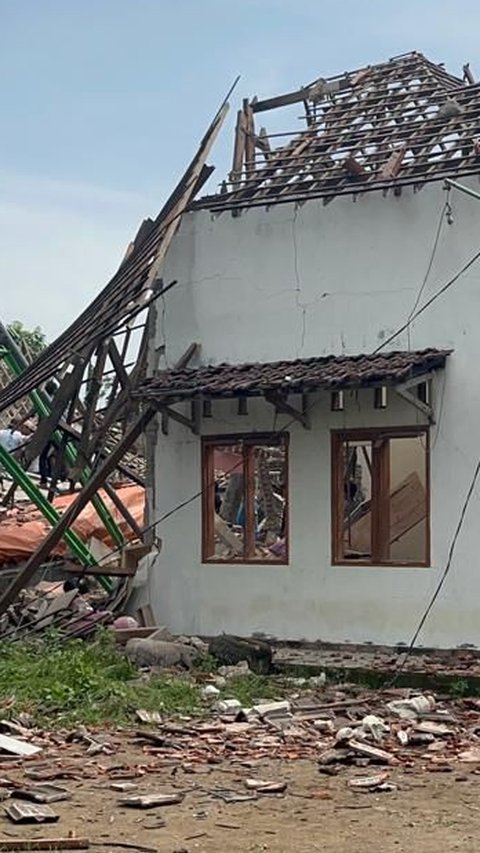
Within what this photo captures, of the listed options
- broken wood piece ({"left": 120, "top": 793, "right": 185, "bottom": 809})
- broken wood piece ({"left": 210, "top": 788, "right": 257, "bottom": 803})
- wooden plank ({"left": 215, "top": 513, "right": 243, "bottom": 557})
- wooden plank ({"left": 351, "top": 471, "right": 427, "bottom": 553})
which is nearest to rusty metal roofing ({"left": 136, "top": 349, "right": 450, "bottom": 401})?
wooden plank ({"left": 351, "top": 471, "right": 427, "bottom": 553})

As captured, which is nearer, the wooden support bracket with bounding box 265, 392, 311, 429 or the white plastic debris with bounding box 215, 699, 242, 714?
the white plastic debris with bounding box 215, 699, 242, 714

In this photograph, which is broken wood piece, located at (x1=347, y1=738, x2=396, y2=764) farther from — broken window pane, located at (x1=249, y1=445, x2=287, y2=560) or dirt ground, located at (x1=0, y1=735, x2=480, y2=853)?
broken window pane, located at (x1=249, y1=445, x2=287, y2=560)

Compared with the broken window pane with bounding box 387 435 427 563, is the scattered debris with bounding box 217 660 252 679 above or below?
below

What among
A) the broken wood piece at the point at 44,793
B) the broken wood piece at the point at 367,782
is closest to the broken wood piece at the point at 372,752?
the broken wood piece at the point at 367,782

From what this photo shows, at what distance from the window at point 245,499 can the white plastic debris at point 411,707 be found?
338 centimetres

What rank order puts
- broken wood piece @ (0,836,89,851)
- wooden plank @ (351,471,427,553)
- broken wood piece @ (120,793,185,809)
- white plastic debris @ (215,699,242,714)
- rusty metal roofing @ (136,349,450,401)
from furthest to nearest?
wooden plank @ (351,471,427,553), rusty metal roofing @ (136,349,450,401), white plastic debris @ (215,699,242,714), broken wood piece @ (120,793,185,809), broken wood piece @ (0,836,89,851)

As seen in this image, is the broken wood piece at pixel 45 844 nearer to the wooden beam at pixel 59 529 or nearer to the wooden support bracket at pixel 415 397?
the wooden beam at pixel 59 529

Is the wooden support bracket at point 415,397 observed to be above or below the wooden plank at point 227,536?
above

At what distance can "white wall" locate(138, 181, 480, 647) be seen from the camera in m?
14.4

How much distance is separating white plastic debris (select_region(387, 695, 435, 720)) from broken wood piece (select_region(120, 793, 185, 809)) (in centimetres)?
365

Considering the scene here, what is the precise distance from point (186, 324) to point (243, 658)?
14.7ft

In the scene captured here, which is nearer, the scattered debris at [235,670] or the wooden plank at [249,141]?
the scattered debris at [235,670]

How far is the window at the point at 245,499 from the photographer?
52.2 feet

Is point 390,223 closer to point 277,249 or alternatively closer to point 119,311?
point 277,249
